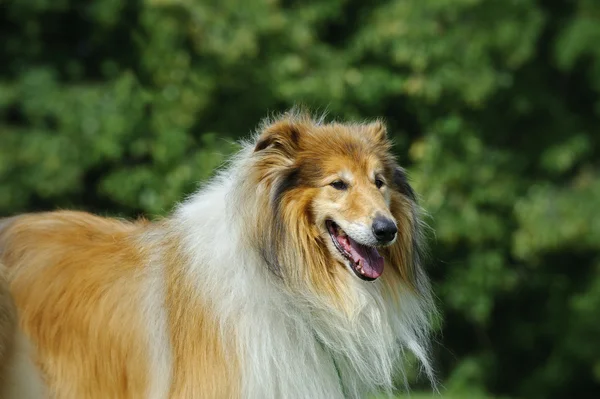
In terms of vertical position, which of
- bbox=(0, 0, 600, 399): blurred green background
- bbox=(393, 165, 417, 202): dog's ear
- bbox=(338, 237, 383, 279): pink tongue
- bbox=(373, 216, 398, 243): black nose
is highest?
bbox=(393, 165, 417, 202): dog's ear

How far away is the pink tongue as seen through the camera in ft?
15.8

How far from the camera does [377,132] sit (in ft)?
17.5

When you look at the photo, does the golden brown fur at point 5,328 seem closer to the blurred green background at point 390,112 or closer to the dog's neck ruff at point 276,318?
the dog's neck ruff at point 276,318

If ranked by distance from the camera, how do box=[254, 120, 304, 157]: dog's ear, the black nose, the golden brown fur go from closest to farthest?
the golden brown fur → the black nose → box=[254, 120, 304, 157]: dog's ear

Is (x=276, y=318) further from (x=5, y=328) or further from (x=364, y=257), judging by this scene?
(x=5, y=328)

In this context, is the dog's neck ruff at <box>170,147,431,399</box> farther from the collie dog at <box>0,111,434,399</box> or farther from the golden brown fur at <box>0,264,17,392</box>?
the golden brown fur at <box>0,264,17,392</box>

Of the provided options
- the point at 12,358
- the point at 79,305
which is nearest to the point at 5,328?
the point at 12,358

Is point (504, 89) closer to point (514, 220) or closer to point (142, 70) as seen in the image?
point (514, 220)

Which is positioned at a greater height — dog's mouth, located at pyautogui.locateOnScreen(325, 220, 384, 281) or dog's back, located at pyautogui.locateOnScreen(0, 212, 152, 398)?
dog's mouth, located at pyautogui.locateOnScreen(325, 220, 384, 281)

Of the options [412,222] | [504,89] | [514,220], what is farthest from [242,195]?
[504,89]

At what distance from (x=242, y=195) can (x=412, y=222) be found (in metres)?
0.91

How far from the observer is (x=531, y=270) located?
50.0ft

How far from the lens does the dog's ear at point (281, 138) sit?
491 centimetres

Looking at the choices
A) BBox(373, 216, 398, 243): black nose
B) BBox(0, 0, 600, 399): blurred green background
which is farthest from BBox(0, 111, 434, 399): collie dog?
BBox(0, 0, 600, 399): blurred green background
